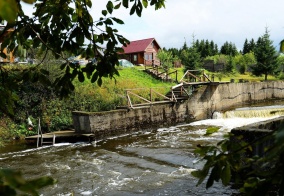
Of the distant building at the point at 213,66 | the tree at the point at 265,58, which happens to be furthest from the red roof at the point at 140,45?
the tree at the point at 265,58

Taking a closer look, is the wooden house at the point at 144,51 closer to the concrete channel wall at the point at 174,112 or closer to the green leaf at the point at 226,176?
the concrete channel wall at the point at 174,112

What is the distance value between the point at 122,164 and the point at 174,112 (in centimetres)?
903

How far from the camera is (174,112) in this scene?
2027 cm

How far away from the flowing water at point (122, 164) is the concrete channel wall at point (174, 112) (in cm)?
75

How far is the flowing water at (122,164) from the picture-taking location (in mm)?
9000

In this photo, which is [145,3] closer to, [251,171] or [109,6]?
[109,6]

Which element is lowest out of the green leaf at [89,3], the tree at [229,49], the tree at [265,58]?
the green leaf at [89,3]

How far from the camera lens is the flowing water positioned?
9.00 meters

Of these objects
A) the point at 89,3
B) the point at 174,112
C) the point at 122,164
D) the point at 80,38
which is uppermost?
the point at 89,3

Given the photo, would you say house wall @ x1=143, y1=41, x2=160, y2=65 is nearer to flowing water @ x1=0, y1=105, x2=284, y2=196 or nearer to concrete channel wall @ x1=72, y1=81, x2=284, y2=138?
concrete channel wall @ x1=72, y1=81, x2=284, y2=138

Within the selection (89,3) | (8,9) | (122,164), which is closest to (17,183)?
(8,9)

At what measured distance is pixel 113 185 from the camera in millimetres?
9445

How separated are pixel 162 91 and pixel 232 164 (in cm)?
2368

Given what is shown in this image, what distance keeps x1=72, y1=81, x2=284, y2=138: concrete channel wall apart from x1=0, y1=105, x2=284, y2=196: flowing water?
749mm
